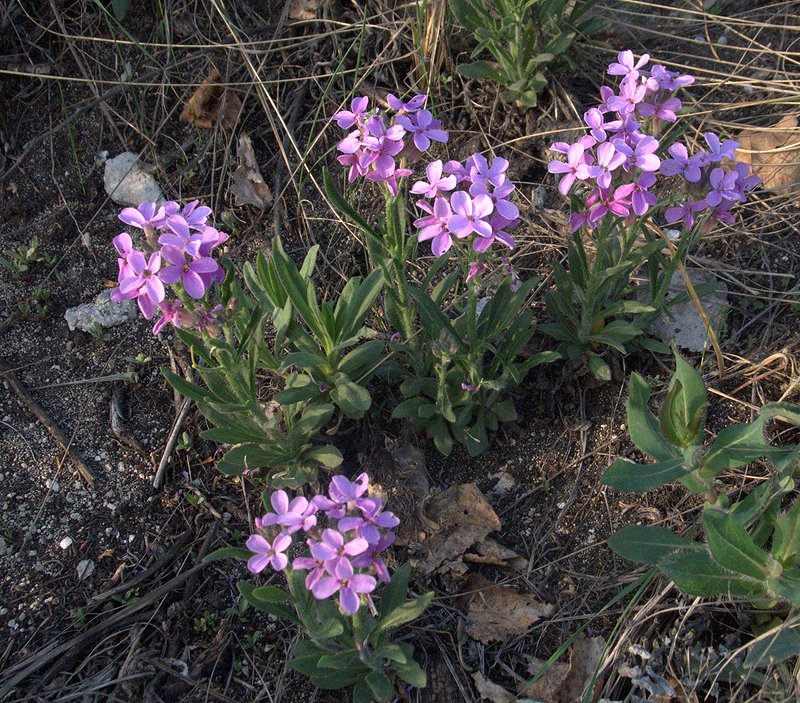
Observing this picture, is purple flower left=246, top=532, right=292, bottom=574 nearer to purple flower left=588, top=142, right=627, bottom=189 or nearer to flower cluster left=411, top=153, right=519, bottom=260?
flower cluster left=411, top=153, right=519, bottom=260

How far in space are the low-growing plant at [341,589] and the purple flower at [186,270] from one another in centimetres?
60

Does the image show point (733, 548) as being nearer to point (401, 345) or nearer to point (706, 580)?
point (706, 580)

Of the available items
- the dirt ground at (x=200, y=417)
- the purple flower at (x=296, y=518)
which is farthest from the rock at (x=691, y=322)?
the purple flower at (x=296, y=518)

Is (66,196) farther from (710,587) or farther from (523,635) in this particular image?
(710,587)

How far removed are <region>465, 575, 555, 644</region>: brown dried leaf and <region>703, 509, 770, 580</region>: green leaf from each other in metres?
0.71

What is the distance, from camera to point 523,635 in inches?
104

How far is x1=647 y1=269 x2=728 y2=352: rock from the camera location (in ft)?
10.6

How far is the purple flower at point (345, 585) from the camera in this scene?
6.29 feet

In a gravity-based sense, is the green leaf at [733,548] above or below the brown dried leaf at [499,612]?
above

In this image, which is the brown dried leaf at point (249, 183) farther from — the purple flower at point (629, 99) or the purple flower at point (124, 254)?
the purple flower at point (629, 99)

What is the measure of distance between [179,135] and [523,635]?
290 cm

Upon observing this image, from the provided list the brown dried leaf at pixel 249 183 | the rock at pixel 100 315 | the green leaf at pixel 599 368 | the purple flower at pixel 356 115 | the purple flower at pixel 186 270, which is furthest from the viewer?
the brown dried leaf at pixel 249 183

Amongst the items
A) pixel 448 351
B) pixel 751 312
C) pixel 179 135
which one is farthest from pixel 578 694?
pixel 179 135

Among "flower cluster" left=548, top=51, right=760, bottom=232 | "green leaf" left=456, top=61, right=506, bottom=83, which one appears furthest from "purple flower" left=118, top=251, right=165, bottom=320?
"green leaf" left=456, top=61, right=506, bottom=83
